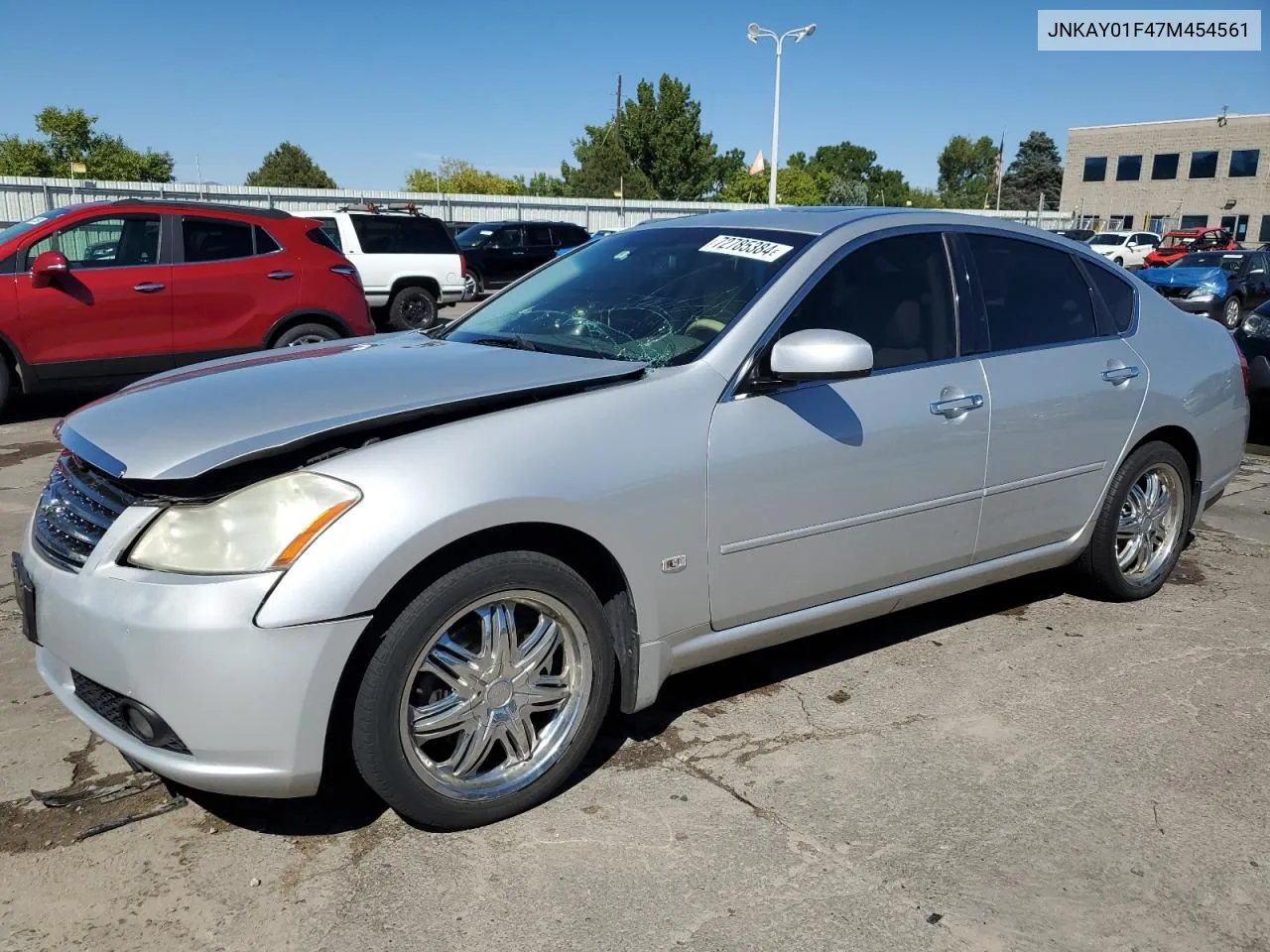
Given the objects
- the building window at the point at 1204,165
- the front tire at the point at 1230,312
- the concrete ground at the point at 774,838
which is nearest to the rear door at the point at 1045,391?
the concrete ground at the point at 774,838

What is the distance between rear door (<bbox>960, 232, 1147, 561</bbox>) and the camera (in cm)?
379

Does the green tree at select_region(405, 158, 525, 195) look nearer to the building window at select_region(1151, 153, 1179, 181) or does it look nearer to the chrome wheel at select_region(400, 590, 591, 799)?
the building window at select_region(1151, 153, 1179, 181)

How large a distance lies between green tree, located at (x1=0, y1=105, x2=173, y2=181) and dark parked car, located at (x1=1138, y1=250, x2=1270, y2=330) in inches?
2157

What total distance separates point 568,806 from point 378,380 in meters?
1.31

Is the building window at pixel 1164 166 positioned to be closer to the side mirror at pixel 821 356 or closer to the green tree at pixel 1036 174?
the green tree at pixel 1036 174

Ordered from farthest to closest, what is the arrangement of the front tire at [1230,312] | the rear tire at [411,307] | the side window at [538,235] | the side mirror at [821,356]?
1. the side window at [538,235]
2. the front tire at [1230,312]
3. the rear tire at [411,307]
4. the side mirror at [821,356]

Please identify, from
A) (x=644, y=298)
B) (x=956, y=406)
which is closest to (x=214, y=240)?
(x=644, y=298)

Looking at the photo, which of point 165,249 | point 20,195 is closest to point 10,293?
point 165,249

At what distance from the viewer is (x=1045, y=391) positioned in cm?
388

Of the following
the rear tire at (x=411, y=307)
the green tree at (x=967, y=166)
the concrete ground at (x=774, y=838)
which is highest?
the green tree at (x=967, y=166)

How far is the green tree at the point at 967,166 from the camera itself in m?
128

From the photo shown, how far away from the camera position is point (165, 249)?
27.9ft

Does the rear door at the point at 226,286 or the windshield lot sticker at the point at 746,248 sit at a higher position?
the windshield lot sticker at the point at 746,248

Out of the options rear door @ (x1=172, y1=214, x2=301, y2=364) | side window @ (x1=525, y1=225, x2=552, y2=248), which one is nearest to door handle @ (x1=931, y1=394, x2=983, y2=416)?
rear door @ (x1=172, y1=214, x2=301, y2=364)
